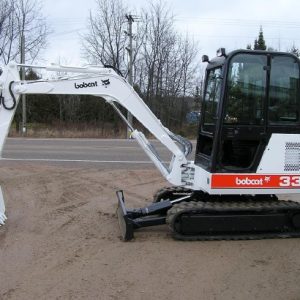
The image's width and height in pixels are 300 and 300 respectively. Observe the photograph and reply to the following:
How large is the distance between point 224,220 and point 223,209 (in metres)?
0.16

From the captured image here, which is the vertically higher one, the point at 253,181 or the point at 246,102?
the point at 246,102

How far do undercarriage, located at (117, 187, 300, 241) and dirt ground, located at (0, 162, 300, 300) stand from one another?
0.51ft

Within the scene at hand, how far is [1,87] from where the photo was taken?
710 cm

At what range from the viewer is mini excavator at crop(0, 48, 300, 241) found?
21.9 feet

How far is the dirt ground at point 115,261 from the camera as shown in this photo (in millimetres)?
4910

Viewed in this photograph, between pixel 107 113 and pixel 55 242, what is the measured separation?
34.3 m

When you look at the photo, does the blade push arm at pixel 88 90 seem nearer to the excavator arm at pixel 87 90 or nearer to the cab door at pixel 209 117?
the excavator arm at pixel 87 90

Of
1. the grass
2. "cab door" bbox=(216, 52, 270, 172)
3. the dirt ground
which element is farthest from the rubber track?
the grass

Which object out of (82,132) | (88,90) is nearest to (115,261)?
(88,90)

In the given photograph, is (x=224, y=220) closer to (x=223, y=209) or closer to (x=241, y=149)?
(x=223, y=209)

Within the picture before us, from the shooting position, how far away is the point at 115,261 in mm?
5793

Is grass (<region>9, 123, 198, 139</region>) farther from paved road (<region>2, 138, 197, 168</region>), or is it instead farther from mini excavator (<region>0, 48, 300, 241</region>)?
mini excavator (<region>0, 48, 300, 241</region>)

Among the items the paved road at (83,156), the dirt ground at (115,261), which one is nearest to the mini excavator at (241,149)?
the dirt ground at (115,261)

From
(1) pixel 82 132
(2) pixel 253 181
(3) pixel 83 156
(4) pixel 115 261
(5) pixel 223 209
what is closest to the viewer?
(4) pixel 115 261
